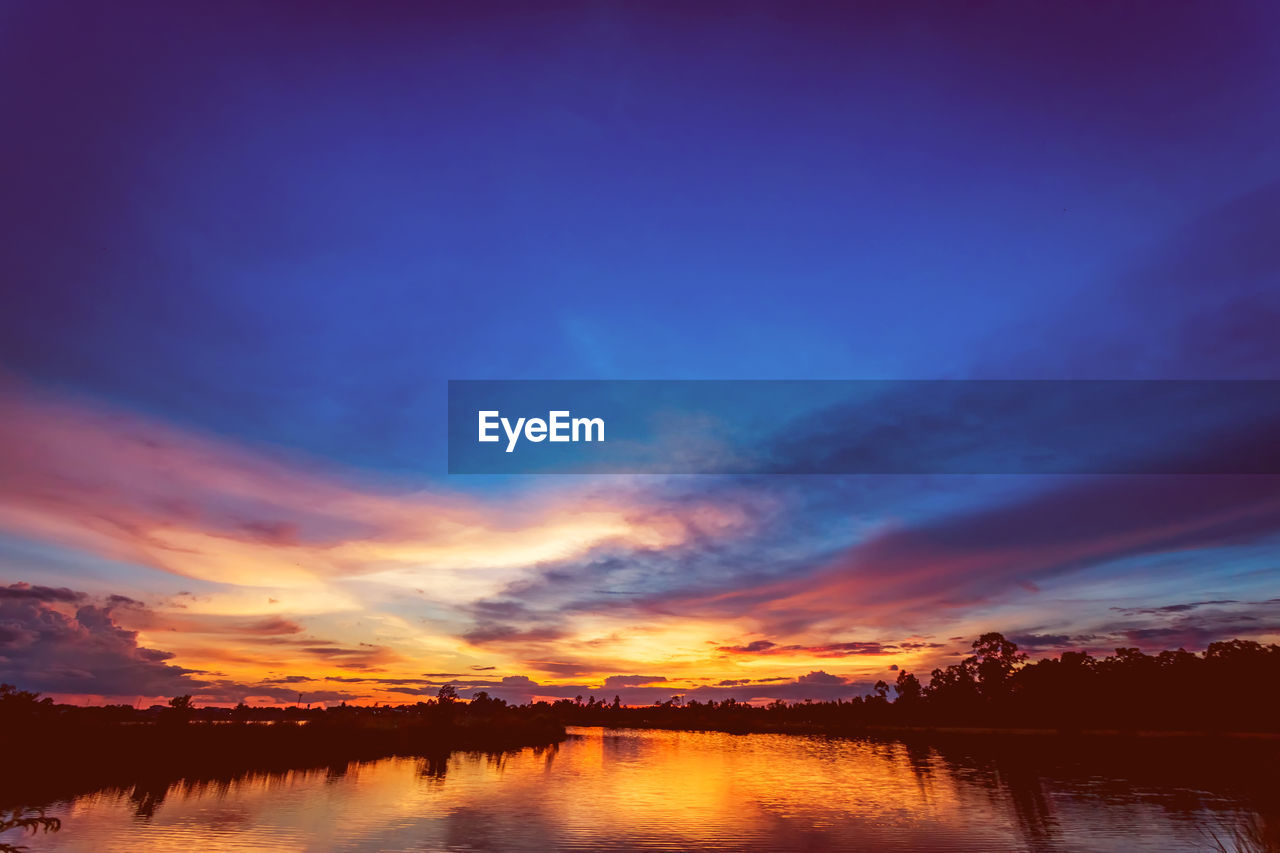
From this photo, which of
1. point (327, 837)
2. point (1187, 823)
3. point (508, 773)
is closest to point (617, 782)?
point (508, 773)

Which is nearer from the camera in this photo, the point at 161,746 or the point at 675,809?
the point at 675,809

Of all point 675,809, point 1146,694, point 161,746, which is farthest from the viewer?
point 1146,694

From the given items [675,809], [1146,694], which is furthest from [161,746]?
[1146,694]

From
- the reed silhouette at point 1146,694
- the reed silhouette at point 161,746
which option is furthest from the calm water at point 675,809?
the reed silhouette at point 1146,694

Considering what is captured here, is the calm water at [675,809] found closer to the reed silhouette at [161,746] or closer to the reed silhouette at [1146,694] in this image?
Result: the reed silhouette at [161,746]

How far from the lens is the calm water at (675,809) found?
127ft

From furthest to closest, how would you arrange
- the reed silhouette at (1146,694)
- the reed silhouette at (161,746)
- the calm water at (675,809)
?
the reed silhouette at (1146,694) → the reed silhouette at (161,746) → the calm water at (675,809)

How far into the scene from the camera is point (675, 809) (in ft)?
172

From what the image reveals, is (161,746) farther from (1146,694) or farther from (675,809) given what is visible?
(1146,694)

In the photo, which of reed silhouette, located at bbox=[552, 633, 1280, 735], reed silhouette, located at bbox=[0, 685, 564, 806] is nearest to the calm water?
reed silhouette, located at bbox=[0, 685, 564, 806]

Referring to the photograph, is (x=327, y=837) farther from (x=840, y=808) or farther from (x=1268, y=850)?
(x=1268, y=850)

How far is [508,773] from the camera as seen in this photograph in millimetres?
72750

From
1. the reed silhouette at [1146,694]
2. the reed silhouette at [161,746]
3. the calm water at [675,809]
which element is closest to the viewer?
the calm water at [675,809]

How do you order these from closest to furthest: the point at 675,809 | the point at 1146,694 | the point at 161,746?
1. the point at 675,809
2. the point at 161,746
3. the point at 1146,694
